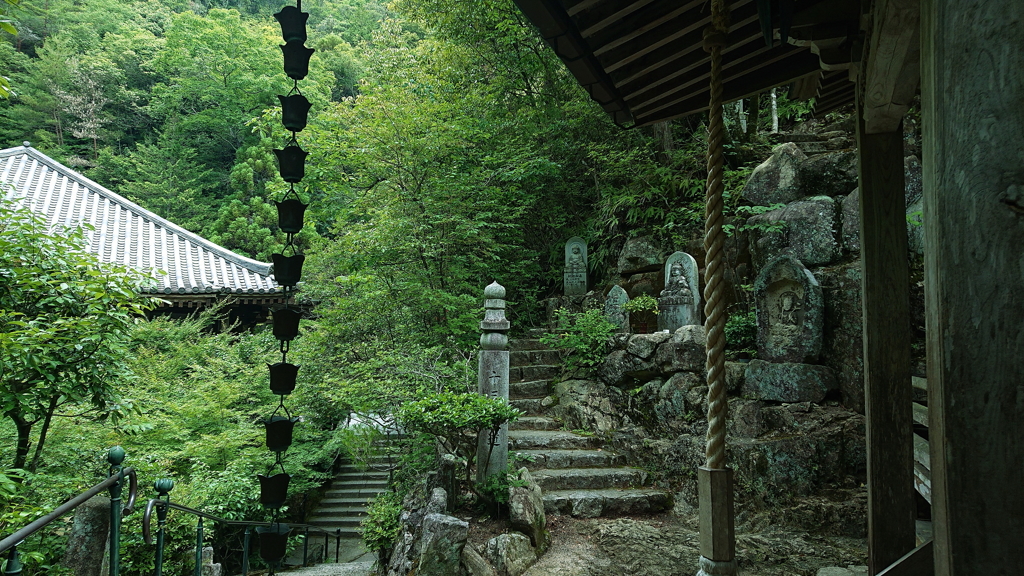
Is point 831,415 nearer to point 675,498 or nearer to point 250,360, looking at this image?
point 675,498

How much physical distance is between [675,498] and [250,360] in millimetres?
7223

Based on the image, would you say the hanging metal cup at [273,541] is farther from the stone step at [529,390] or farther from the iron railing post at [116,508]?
the stone step at [529,390]

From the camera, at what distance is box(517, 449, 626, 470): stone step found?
6121 mm

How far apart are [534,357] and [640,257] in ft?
8.41

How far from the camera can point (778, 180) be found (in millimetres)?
6793

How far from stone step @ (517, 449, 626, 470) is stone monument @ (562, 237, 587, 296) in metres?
4.42

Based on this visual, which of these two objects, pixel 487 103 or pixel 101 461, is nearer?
pixel 101 461

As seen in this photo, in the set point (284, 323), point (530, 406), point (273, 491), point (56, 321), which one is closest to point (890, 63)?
point (284, 323)

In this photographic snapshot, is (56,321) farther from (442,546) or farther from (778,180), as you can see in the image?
(778,180)

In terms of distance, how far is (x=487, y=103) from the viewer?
10250 millimetres

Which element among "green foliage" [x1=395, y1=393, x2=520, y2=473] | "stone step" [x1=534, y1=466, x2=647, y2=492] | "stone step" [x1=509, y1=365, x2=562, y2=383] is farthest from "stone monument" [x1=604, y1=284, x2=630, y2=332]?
"green foliage" [x1=395, y1=393, x2=520, y2=473]

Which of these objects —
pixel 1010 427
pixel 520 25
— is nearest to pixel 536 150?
pixel 520 25

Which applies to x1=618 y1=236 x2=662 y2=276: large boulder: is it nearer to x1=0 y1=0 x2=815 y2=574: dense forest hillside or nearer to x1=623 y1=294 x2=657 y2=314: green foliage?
x1=0 y1=0 x2=815 y2=574: dense forest hillside

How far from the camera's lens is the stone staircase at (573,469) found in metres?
5.43
